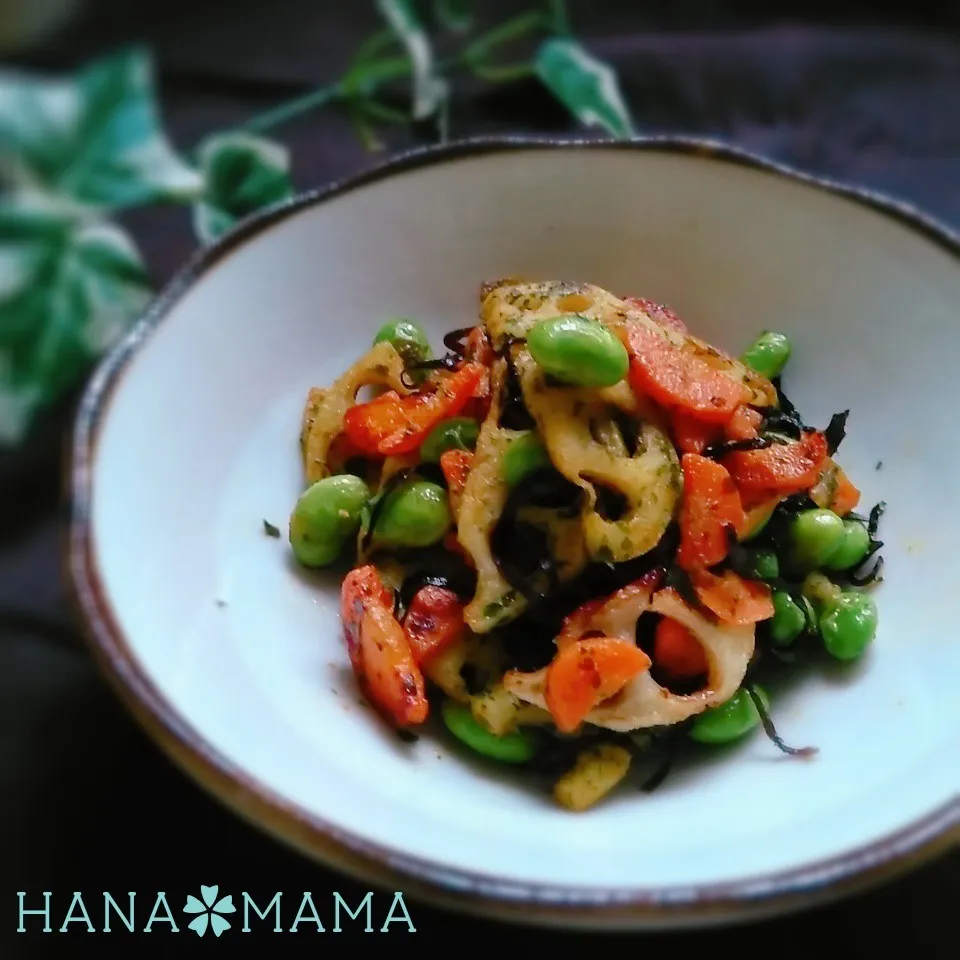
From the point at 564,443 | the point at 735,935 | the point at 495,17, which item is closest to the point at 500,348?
the point at 564,443

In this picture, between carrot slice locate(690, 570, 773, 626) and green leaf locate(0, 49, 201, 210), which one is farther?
green leaf locate(0, 49, 201, 210)

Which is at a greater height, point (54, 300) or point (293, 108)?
point (293, 108)

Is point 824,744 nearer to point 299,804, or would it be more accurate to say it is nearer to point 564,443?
point 564,443

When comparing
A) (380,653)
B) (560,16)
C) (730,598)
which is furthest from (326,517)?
(560,16)

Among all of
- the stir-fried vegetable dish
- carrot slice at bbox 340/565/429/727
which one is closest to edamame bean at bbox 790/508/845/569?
the stir-fried vegetable dish

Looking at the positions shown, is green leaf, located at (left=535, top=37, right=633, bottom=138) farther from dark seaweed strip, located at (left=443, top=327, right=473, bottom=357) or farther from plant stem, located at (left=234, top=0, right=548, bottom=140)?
dark seaweed strip, located at (left=443, top=327, right=473, bottom=357)

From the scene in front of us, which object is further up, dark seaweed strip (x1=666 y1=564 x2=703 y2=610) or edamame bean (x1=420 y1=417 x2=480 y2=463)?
dark seaweed strip (x1=666 y1=564 x2=703 y2=610)

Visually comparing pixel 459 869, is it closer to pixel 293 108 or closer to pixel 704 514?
pixel 704 514
